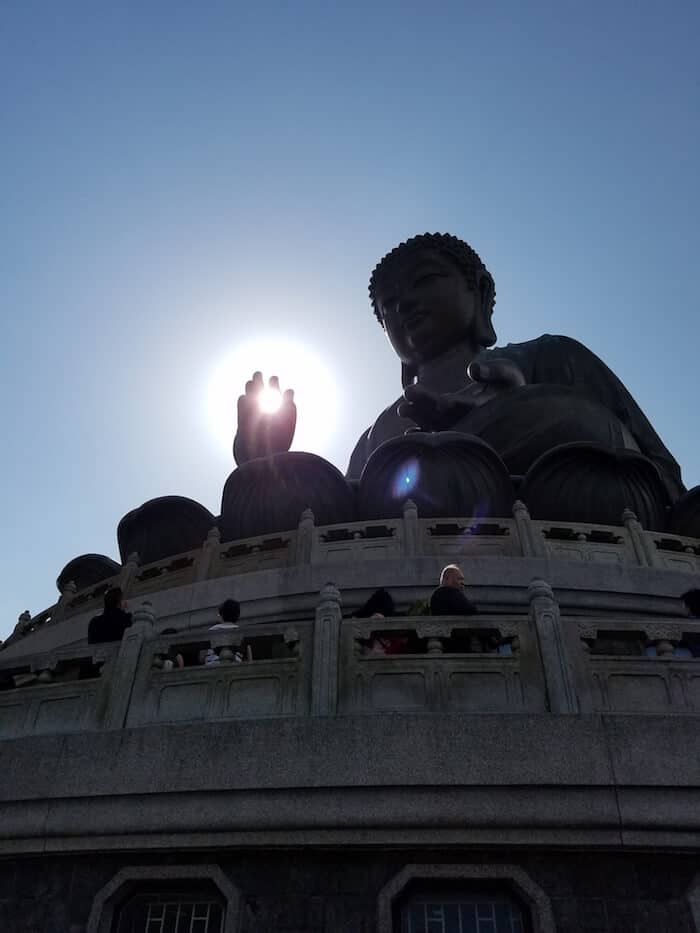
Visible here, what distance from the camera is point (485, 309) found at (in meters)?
19.3

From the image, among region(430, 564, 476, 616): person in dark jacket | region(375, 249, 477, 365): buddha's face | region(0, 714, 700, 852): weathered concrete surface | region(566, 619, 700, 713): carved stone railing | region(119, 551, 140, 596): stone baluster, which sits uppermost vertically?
region(375, 249, 477, 365): buddha's face

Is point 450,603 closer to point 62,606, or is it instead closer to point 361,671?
point 361,671

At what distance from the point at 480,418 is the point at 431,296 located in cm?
559

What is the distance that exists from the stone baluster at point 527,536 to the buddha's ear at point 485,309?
1002 centimetres

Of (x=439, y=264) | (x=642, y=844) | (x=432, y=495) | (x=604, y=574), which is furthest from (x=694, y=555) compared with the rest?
(x=439, y=264)

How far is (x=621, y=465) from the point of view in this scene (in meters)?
11.0

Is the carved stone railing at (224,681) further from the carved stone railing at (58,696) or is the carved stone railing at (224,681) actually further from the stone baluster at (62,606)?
the stone baluster at (62,606)

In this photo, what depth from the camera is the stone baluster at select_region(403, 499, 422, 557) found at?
29.2ft

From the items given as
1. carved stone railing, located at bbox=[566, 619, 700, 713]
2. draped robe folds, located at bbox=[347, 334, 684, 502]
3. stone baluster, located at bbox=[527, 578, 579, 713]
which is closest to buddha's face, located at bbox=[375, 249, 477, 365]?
draped robe folds, located at bbox=[347, 334, 684, 502]

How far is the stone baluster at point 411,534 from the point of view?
29.2ft

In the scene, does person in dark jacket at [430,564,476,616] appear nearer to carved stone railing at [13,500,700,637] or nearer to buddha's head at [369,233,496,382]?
carved stone railing at [13,500,700,637]

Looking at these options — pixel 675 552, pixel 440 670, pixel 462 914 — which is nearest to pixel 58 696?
pixel 440 670

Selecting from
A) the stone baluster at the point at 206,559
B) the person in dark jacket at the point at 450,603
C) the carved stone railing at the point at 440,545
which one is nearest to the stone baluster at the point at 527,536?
the carved stone railing at the point at 440,545

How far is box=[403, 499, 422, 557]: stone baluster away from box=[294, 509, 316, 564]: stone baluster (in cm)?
101
